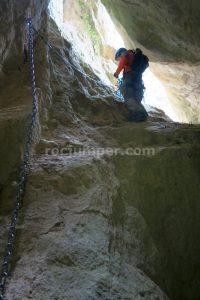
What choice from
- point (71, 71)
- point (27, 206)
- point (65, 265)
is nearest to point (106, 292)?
point (65, 265)

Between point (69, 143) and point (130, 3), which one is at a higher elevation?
point (130, 3)

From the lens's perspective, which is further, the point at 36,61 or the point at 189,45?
the point at 189,45

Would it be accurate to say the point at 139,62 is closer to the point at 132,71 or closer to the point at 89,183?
the point at 132,71

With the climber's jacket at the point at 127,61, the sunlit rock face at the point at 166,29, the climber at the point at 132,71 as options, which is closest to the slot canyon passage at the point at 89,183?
the sunlit rock face at the point at 166,29

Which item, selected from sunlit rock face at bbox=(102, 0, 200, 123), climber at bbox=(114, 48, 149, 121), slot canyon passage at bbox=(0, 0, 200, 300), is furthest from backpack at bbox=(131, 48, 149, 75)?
sunlit rock face at bbox=(102, 0, 200, 123)

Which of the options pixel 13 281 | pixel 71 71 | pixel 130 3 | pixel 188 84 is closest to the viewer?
pixel 13 281

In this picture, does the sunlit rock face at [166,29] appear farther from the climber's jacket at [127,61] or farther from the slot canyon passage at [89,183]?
the climber's jacket at [127,61]

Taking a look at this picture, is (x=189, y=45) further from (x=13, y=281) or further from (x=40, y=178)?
(x=13, y=281)

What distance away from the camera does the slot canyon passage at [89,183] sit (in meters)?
4.04

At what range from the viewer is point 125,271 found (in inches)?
176

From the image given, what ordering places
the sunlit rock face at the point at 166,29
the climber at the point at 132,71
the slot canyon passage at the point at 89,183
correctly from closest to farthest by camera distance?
the slot canyon passage at the point at 89,183 < the climber at the point at 132,71 < the sunlit rock face at the point at 166,29

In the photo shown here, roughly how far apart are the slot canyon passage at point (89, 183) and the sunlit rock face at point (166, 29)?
0.06m

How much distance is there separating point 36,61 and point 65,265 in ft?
15.6

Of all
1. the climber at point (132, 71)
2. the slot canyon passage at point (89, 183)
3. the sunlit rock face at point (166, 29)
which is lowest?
the slot canyon passage at point (89, 183)
